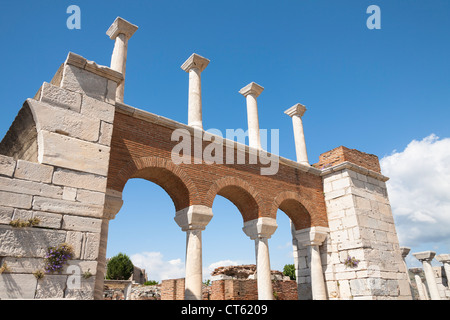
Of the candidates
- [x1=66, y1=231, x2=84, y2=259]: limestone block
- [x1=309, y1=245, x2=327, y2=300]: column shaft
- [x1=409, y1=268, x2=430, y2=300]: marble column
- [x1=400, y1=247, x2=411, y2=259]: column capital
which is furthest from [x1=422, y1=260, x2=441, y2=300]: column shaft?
[x1=66, y1=231, x2=84, y2=259]: limestone block

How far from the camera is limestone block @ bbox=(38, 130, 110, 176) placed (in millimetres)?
5574

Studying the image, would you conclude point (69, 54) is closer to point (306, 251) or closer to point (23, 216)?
point (23, 216)

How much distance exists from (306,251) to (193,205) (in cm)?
517

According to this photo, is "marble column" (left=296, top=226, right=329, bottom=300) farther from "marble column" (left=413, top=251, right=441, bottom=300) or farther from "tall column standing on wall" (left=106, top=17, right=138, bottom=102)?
"marble column" (left=413, top=251, right=441, bottom=300)

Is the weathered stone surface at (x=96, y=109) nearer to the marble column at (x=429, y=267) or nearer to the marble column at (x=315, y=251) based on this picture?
the marble column at (x=315, y=251)

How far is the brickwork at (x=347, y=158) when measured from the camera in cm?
1170

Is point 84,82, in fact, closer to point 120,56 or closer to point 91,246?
point 120,56

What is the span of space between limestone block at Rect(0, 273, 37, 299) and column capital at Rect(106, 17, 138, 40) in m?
6.70

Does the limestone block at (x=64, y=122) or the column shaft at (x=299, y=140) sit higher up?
→ the column shaft at (x=299, y=140)

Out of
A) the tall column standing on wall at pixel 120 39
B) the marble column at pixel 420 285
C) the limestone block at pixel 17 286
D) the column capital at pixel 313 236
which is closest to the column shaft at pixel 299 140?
the column capital at pixel 313 236

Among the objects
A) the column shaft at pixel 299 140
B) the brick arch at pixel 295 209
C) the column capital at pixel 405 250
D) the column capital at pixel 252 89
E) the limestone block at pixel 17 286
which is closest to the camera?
the limestone block at pixel 17 286

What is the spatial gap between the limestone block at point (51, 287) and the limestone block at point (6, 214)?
1.00m

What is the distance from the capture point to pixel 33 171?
5297 mm
